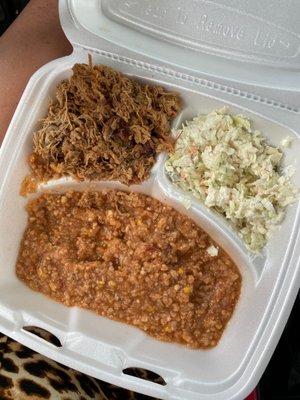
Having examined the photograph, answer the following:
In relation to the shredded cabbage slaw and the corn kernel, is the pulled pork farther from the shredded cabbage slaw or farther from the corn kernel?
the corn kernel

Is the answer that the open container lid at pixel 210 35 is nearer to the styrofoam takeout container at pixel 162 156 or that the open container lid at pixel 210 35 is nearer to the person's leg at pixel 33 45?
the styrofoam takeout container at pixel 162 156

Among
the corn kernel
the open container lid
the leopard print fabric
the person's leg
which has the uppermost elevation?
the open container lid

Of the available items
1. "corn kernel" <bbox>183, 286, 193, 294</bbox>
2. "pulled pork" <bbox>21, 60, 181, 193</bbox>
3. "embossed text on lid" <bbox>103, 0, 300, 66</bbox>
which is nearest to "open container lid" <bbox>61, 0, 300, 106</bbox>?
"embossed text on lid" <bbox>103, 0, 300, 66</bbox>

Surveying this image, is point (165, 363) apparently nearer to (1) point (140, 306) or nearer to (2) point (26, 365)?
(1) point (140, 306)

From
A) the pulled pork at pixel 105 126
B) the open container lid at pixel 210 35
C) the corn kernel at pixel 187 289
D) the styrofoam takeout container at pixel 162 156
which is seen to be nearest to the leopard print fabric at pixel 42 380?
the styrofoam takeout container at pixel 162 156

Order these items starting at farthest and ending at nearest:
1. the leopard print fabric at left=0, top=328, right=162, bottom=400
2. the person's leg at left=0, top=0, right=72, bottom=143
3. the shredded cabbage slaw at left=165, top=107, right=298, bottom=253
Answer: the person's leg at left=0, top=0, right=72, bottom=143 < the shredded cabbage slaw at left=165, top=107, right=298, bottom=253 < the leopard print fabric at left=0, top=328, right=162, bottom=400

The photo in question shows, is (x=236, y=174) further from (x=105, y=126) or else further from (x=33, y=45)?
(x=33, y=45)

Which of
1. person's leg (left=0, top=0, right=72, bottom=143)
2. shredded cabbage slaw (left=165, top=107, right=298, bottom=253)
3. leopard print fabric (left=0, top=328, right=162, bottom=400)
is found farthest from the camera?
person's leg (left=0, top=0, right=72, bottom=143)

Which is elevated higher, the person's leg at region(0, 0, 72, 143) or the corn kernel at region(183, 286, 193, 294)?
the person's leg at region(0, 0, 72, 143)
